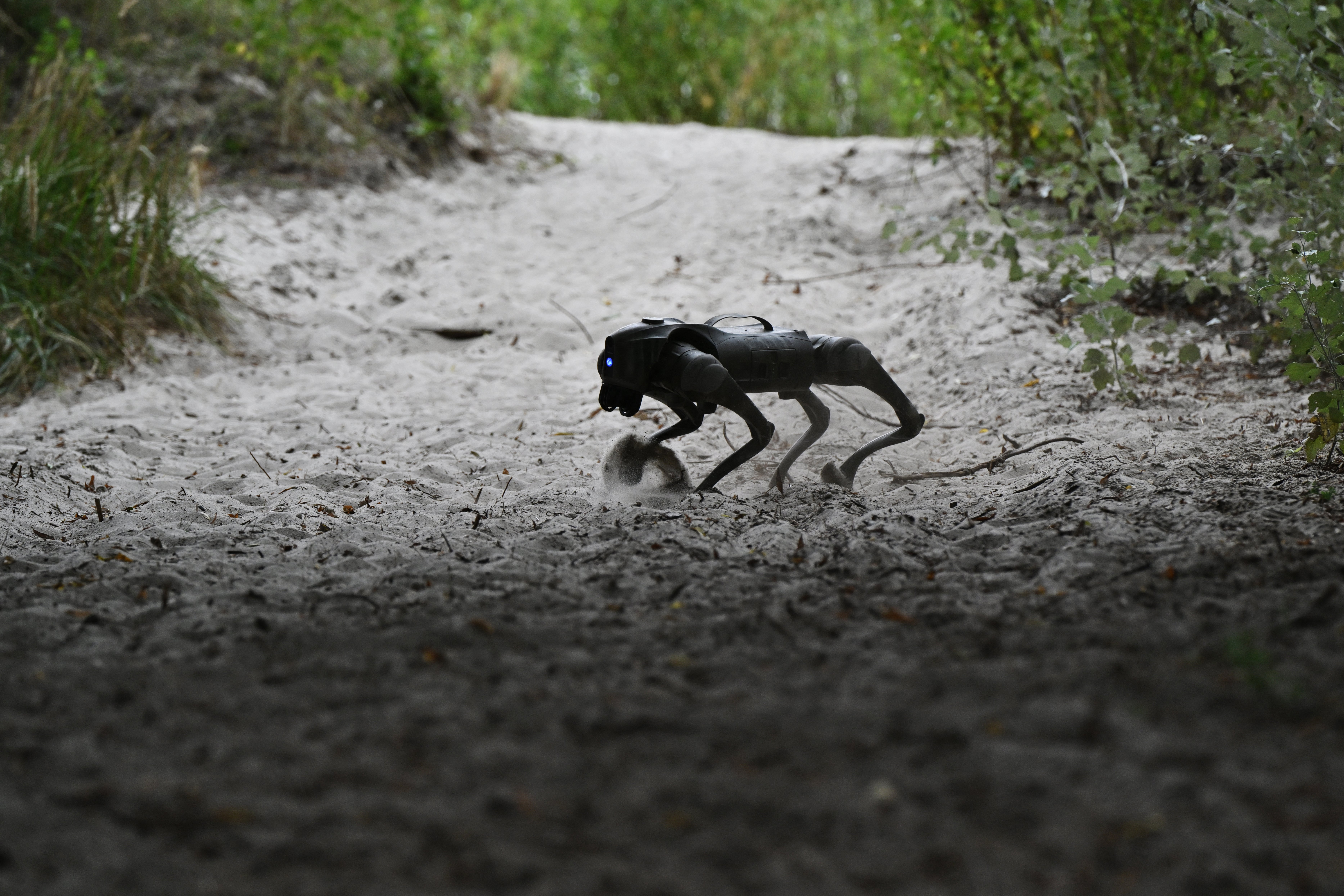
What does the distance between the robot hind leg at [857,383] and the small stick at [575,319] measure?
2297 millimetres

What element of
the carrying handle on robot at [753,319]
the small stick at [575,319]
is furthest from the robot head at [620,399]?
the small stick at [575,319]

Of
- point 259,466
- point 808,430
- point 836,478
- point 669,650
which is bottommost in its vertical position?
point 259,466

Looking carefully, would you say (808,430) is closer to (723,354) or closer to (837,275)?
(723,354)

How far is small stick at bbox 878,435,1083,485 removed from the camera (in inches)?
126

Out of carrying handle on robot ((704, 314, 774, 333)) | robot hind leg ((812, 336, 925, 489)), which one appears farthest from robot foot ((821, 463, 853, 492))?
carrying handle on robot ((704, 314, 774, 333))

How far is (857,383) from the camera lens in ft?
9.75

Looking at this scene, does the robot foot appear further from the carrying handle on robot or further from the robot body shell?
the carrying handle on robot

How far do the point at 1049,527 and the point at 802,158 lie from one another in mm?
5832

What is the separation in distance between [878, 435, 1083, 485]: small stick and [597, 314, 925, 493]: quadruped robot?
7.0 inches

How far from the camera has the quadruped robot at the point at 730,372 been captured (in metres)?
2.73

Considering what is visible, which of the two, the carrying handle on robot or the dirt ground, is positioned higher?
the carrying handle on robot

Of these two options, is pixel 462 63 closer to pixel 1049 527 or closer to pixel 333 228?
pixel 333 228

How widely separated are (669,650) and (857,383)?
137 cm

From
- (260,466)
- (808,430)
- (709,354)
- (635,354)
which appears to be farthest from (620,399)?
(260,466)
